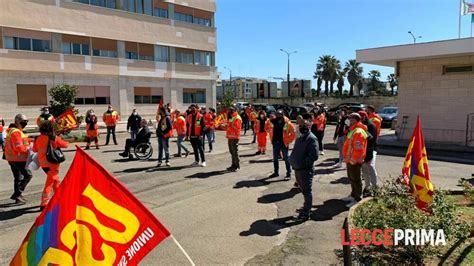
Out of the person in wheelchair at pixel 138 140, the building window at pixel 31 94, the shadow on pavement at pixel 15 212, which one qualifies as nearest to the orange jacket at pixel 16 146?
Answer: the shadow on pavement at pixel 15 212

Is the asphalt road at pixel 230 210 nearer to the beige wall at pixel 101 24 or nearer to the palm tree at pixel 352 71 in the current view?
the beige wall at pixel 101 24

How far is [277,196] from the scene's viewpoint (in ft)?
26.3

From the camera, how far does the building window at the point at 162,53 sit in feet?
116

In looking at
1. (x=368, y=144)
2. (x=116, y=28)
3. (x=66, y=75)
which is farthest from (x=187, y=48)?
(x=368, y=144)

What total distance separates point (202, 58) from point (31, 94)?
1794cm

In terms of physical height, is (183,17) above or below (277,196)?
above

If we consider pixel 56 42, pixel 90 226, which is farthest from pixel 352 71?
pixel 90 226

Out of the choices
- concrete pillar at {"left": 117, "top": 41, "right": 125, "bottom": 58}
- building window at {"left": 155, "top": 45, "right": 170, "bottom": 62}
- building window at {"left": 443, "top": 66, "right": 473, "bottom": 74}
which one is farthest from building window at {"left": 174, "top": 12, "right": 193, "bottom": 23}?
building window at {"left": 443, "top": 66, "right": 473, "bottom": 74}

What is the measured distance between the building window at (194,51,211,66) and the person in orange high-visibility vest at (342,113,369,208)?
110 feet

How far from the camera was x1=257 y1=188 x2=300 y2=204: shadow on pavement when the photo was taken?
773 cm

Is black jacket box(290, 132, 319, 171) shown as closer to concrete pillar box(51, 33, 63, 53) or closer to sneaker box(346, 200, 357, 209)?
sneaker box(346, 200, 357, 209)

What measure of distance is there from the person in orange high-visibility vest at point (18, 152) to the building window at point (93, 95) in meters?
23.5

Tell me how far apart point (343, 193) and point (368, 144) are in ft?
4.97

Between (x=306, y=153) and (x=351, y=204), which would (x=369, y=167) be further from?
(x=306, y=153)
